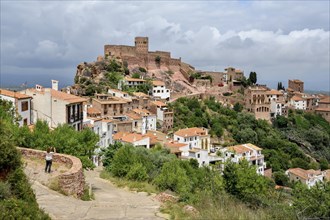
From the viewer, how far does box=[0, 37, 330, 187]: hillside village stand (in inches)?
1247

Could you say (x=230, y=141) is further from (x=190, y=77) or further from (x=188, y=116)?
Result: (x=190, y=77)

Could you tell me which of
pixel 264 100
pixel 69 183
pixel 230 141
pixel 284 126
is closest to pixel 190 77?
pixel 264 100

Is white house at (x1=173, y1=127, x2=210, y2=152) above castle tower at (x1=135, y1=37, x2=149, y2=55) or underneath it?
underneath

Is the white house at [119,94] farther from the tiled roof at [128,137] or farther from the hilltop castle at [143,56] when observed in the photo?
the hilltop castle at [143,56]

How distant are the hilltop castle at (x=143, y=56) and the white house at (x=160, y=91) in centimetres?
1101

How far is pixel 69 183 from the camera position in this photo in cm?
1228

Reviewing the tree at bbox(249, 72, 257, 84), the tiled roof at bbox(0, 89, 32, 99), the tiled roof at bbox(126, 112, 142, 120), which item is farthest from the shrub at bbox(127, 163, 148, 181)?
the tree at bbox(249, 72, 257, 84)

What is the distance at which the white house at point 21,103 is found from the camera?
29516mm

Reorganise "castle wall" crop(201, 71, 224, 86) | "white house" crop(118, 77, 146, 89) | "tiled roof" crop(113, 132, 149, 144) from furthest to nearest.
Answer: "castle wall" crop(201, 71, 224, 86), "white house" crop(118, 77, 146, 89), "tiled roof" crop(113, 132, 149, 144)

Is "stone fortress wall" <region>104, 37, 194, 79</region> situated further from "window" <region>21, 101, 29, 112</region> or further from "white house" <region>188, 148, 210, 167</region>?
"window" <region>21, 101, 29, 112</region>

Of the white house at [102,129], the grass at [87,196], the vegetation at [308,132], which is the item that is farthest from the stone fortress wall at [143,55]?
the grass at [87,196]

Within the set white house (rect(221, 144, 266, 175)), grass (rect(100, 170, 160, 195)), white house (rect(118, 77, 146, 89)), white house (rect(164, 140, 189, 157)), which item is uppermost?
white house (rect(118, 77, 146, 89))

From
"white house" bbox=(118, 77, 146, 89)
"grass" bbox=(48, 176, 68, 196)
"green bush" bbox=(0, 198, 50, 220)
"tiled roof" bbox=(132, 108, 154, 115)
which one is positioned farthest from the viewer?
"white house" bbox=(118, 77, 146, 89)

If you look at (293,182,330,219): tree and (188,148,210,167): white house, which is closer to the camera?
(293,182,330,219): tree
